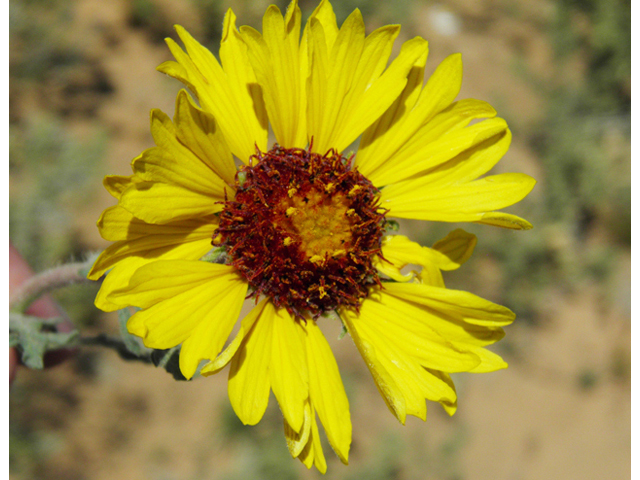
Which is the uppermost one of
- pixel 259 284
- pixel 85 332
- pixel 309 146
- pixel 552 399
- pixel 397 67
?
pixel 397 67

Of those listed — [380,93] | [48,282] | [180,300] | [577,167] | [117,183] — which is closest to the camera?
[117,183]

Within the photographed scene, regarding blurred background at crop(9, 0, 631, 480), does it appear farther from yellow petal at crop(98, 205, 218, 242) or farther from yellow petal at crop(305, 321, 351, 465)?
yellow petal at crop(98, 205, 218, 242)

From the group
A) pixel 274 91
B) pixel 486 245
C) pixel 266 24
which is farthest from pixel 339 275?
pixel 486 245

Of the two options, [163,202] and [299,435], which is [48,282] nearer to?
[163,202]

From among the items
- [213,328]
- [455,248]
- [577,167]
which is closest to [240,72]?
[213,328]

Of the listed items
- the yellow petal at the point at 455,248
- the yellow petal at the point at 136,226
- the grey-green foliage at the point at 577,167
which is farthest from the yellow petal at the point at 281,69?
the grey-green foliage at the point at 577,167
